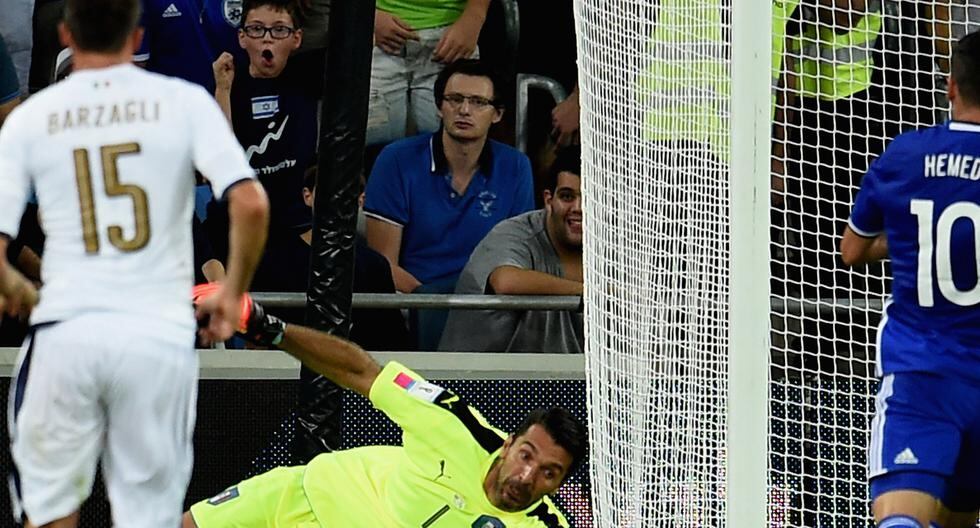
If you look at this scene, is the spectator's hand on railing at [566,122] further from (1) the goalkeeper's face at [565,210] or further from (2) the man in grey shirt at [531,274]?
(1) the goalkeeper's face at [565,210]

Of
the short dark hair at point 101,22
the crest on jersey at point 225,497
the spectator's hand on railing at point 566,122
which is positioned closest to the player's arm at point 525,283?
the spectator's hand on railing at point 566,122

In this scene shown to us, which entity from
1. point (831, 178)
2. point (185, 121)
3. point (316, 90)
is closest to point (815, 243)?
point (831, 178)

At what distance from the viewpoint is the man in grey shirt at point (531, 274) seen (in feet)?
26.2

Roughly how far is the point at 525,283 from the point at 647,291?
132 cm

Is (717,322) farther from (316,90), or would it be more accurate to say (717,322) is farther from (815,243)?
(316,90)

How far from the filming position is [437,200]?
26.8 feet

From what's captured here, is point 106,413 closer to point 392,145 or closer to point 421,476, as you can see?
point 421,476

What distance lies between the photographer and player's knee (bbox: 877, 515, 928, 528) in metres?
5.29

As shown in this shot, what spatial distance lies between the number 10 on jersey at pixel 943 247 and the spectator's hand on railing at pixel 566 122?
10.2 feet

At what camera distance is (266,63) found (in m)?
8.16

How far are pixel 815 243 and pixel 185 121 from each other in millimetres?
3001

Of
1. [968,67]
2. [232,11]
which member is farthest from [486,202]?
[968,67]

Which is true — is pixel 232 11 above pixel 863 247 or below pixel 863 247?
above

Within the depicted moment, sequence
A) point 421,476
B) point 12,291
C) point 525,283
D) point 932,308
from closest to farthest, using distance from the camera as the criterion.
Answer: point 12,291
point 932,308
point 421,476
point 525,283
